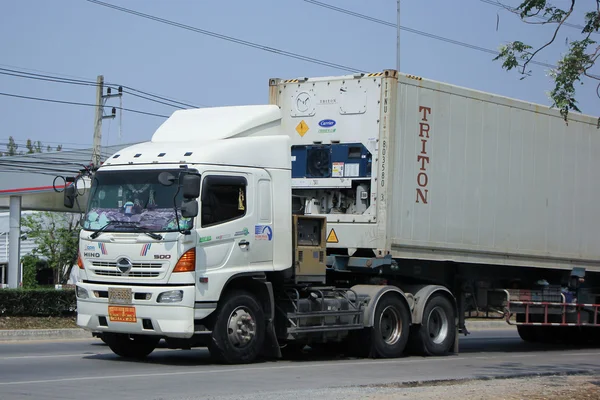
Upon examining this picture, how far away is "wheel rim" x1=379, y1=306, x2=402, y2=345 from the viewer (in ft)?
52.6

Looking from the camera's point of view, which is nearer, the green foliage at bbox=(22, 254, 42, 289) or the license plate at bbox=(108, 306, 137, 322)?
the license plate at bbox=(108, 306, 137, 322)

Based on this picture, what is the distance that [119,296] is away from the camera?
13.4 m

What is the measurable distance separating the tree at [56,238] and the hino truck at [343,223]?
3865cm

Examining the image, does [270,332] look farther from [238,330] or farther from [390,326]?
[390,326]

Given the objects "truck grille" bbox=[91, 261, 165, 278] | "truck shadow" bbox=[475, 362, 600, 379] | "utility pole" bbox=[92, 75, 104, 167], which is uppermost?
"utility pole" bbox=[92, 75, 104, 167]

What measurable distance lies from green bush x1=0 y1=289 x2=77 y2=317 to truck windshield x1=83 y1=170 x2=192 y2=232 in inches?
352

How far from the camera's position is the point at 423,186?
16188 millimetres

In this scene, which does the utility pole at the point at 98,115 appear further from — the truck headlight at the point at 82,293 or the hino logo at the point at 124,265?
the hino logo at the point at 124,265

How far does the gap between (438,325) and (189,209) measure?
243 inches

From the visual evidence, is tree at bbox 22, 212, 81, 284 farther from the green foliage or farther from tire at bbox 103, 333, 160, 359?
tire at bbox 103, 333, 160, 359

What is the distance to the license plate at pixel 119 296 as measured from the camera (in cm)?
1336

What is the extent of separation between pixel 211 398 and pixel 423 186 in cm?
731

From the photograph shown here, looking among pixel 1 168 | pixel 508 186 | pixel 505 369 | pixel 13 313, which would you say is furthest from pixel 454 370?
pixel 1 168

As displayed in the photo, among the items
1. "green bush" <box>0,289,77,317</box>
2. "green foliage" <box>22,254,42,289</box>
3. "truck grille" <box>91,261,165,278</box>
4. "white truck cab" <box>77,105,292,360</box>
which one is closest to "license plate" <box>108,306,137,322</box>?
"white truck cab" <box>77,105,292,360</box>
